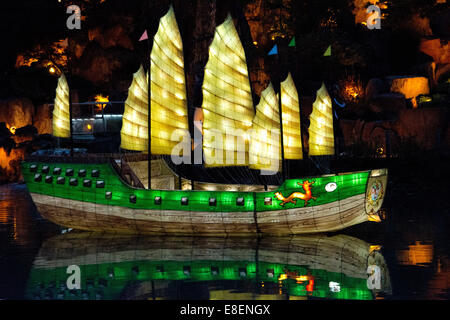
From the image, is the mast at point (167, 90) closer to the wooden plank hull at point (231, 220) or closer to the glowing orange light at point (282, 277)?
the wooden plank hull at point (231, 220)

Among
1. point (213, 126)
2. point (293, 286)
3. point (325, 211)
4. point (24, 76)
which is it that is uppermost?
point (24, 76)

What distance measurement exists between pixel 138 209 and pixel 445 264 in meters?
9.48

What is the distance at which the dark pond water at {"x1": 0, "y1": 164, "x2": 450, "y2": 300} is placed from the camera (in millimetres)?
14172

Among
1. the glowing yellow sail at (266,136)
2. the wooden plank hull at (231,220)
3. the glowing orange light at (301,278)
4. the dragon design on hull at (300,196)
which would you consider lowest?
the glowing orange light at (301,278)

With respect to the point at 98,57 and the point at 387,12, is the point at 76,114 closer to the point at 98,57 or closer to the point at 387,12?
the point at 98,57

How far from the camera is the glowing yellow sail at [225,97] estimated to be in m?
22.5

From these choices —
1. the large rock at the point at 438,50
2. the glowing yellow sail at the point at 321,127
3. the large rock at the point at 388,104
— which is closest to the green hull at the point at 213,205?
the glowing yellow sail at the point at 321,127

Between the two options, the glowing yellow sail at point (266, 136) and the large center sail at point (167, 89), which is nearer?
the glowing yellow sail at point (266, 136)

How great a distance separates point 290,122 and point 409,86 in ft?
68.4

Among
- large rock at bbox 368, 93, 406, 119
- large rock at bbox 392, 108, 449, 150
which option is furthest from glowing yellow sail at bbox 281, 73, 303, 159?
large rock at bbox 368, 93, 406, 119

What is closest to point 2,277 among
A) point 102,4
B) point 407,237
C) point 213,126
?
point 213,126

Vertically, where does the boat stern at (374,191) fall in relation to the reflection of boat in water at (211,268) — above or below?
above

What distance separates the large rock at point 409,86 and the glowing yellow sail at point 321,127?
1589cm

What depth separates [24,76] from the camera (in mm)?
53656
